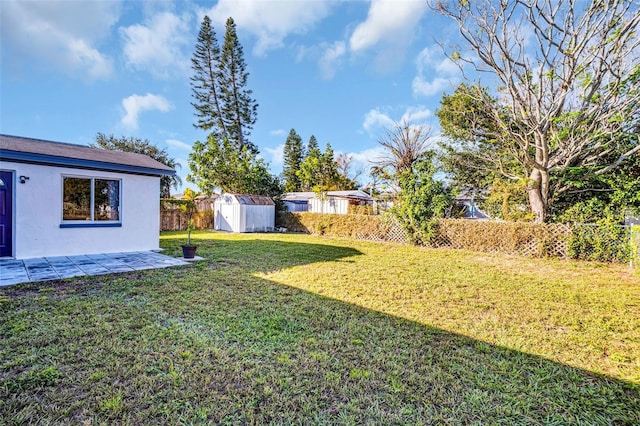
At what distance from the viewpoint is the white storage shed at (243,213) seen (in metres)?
16.0

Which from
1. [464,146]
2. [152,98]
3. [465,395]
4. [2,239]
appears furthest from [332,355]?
[152,98]

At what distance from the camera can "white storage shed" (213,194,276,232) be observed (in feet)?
52.5

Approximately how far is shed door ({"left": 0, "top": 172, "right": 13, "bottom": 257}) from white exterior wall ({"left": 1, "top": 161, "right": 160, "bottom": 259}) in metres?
0.11

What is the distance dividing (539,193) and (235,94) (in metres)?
24.3

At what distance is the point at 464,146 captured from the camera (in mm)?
14867

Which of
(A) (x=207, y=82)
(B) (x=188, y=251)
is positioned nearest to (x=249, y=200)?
(B) (x=188, y=251)

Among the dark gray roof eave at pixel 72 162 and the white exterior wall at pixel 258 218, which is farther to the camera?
the white exterior wall at pixel 258 218

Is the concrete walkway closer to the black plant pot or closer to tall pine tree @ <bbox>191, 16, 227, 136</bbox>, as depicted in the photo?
the black plant pot

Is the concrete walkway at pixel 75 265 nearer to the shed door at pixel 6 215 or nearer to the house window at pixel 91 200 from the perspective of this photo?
the shed door at pixel 6 215

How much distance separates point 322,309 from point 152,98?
1757cm

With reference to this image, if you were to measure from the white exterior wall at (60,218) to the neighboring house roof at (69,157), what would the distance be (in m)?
0.23

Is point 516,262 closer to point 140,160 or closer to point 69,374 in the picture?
point 69,374

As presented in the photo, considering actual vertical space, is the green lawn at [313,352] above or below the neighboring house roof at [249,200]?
below

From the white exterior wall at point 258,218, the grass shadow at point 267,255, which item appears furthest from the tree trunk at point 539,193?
the white exterior wall at point 258,218
